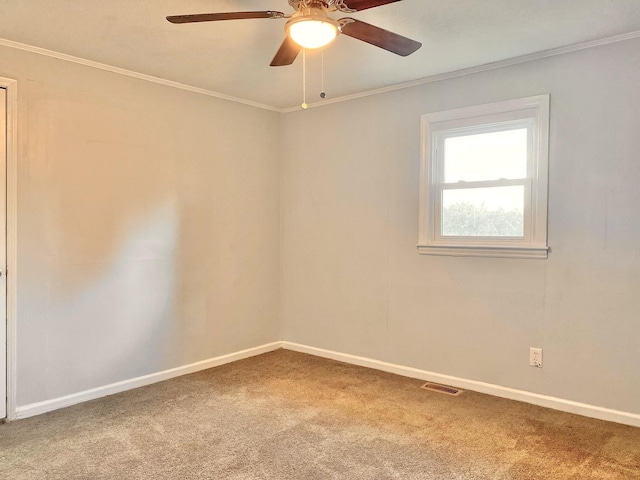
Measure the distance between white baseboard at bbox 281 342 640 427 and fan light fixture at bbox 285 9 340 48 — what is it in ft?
8.70

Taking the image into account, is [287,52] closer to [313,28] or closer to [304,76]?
[313,28]

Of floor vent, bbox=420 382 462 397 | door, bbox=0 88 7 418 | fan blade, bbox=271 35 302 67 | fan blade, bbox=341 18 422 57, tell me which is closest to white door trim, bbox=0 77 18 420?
door, bbox=0 88 7 418

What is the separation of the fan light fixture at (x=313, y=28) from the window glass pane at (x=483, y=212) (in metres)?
1.92

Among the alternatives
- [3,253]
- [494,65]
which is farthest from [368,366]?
[3,253]

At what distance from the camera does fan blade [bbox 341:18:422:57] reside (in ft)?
6.89

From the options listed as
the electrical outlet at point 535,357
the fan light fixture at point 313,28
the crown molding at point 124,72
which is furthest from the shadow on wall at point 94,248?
the electrical outlet at point 535,357

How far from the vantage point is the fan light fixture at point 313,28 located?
1.92 metres

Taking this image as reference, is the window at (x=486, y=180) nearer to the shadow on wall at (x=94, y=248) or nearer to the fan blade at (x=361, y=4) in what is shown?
the fan blade at (x=361, y=4)

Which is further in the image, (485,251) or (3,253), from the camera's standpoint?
(485,251)

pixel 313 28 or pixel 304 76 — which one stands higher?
pixel 304 76

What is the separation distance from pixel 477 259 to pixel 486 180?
576 mm

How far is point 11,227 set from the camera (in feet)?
9.74

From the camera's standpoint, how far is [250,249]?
4.43 m

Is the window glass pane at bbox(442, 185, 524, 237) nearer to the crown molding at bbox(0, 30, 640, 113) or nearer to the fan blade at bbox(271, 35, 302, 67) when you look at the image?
the crown molding at bbox(0, 30, 640, 113)
